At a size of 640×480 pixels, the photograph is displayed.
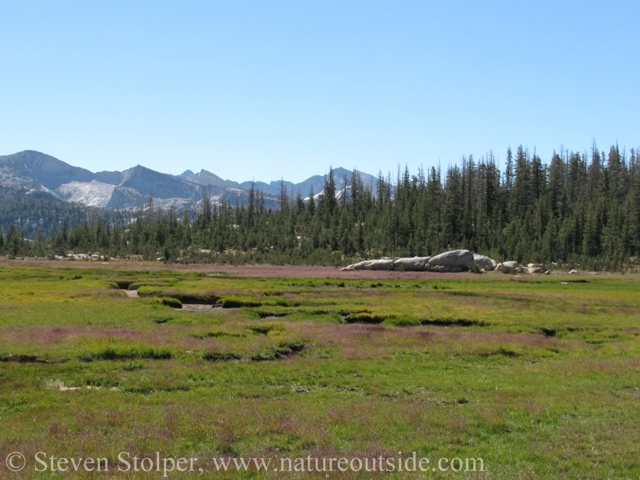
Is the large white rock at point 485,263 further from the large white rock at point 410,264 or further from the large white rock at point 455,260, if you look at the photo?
the large white rock at point 410,264

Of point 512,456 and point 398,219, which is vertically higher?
point 398,219

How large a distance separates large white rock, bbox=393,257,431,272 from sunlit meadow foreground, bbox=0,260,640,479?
2104 inches

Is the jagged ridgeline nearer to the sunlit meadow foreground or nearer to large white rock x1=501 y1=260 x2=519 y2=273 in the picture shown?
large white rock x1=501 y1=260 x2=519 y2=273

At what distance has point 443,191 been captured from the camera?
15900 centimetres

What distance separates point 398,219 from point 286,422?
396 feet

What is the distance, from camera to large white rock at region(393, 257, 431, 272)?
95181mm

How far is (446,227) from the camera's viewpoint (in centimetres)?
12488

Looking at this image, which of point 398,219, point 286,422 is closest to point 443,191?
point 398,219

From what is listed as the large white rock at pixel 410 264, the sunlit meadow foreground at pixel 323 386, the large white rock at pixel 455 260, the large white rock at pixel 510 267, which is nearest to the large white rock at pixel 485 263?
the large white rock at pixel 455 260

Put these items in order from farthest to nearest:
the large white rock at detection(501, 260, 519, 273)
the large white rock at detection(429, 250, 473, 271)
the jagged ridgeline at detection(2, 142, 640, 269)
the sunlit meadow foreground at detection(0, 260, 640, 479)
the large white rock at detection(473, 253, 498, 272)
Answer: the jagged ridgeline at detection(2, 142, 640, 269) < the large white rock at detection(473, 253, 498, 272) < the large white rock at detection(429, 250, 473, 271) < the large white rock at detection(501, 260, 519, 273) < the sunlit meadow foreground at detection(0, 260, 640, 479)

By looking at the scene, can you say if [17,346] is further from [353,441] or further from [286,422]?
[353,441]

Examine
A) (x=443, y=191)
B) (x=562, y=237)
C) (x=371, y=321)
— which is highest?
(x=443, y=191)

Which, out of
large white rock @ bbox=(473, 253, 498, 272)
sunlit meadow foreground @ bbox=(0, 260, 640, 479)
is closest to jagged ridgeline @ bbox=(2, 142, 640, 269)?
large white rock @ bbox=(473, 253, 498, 272)

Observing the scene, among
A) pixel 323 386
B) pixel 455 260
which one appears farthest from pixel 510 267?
pixel 323 386
